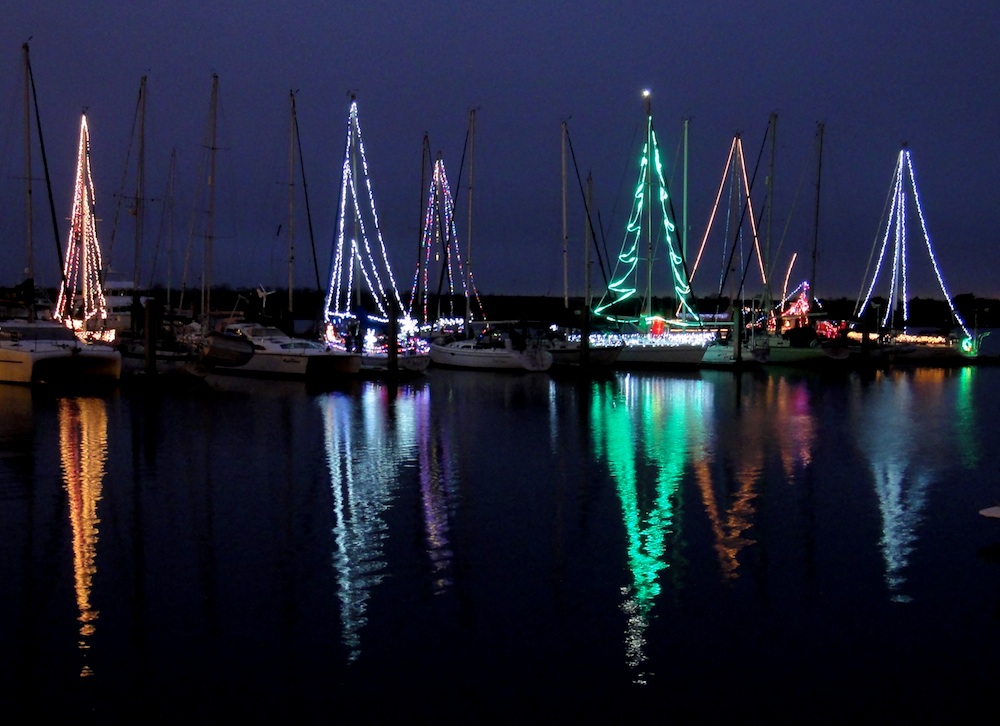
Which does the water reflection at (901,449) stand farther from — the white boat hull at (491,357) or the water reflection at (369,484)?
the white boat hull at (491,357)

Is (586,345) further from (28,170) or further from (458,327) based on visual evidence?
(28,170)

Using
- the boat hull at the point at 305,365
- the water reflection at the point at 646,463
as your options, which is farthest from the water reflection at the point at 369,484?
the boat hull at the point at 305,365

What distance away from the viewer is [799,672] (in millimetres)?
8141

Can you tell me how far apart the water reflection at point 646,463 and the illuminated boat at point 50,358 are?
1508 cm

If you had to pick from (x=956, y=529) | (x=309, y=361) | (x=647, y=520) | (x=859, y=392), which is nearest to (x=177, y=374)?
(x=309, y=361)

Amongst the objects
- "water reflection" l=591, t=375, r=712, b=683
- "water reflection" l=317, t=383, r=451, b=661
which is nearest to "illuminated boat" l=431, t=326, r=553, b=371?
"water reflection" l=591, t=375, r=712, b=683

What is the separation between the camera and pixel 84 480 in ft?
52.0

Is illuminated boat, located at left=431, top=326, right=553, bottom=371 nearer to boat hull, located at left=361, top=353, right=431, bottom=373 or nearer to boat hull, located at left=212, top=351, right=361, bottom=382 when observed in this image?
boat hull, located at left=361, top=353, right=431, bottom=373

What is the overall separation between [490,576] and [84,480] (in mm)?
8042

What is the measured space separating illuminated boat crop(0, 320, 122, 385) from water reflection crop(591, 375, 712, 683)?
1508 centimetres

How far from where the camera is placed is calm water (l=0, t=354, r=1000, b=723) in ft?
25.4

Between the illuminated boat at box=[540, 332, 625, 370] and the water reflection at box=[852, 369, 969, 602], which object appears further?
the illuminated boat at box=[540, 332, 625, 370]

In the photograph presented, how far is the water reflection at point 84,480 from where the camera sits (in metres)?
9.53

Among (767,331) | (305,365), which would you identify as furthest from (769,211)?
(305,365)
